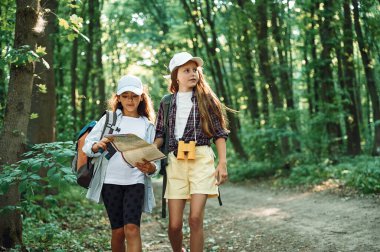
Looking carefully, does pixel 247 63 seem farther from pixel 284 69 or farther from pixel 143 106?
pixel 143 106

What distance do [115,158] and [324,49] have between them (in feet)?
43.4

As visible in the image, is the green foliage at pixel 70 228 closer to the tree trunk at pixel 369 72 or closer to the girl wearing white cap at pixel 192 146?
the girl wearing white cap at pixel 192 146

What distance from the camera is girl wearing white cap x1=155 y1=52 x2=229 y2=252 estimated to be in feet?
16.0

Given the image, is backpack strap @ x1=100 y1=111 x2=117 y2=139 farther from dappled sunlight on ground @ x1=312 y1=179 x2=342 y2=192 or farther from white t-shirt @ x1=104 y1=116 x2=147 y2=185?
dappled sunlight on ground @ x1=312 y1=179 x2=342 y2=192

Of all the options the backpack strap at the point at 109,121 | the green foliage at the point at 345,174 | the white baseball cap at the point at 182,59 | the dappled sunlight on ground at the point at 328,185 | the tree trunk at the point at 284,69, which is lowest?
the dappled sunlight on ground at the point at 328,185

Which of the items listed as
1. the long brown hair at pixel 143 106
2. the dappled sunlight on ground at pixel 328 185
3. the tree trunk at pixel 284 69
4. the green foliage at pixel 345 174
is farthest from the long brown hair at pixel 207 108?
the tree trunk at pixel 284 69

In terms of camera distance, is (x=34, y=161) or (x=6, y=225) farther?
(x=6, y=225)

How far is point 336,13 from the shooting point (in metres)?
16.0

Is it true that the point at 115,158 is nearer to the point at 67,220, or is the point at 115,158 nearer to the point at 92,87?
the point at 67,220

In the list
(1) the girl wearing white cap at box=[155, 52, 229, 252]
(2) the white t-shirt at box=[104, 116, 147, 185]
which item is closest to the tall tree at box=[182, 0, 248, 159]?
(1) the girl wearing white cap at box=[155, 52, 229, 252]

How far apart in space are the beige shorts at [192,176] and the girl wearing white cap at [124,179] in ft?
0.75

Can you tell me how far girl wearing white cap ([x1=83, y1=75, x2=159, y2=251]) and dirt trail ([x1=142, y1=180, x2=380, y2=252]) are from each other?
8.18 feet

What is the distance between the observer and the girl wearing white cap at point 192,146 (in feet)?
16.0

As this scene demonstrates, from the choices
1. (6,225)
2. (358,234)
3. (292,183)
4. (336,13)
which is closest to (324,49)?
(336,13)
